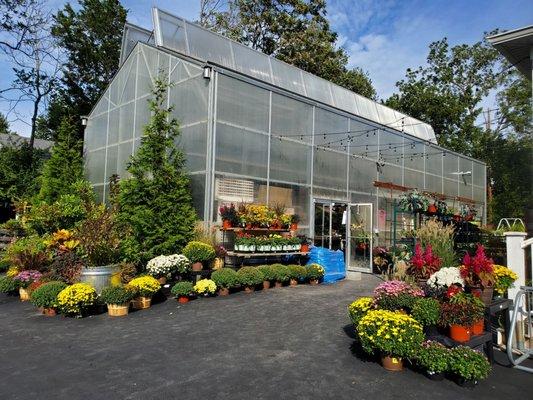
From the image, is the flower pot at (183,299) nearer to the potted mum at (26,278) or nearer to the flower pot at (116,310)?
the flower pot at (116,310)

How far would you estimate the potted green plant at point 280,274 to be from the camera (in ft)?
28.0

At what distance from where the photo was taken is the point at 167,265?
789 cm

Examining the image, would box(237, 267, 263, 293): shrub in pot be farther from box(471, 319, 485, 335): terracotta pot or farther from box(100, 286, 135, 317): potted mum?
box(471, 319, 485, 335): terracotta pot

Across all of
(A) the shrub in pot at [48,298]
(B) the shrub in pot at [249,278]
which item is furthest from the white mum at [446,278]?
(A) the shrub in pot at [48,298]

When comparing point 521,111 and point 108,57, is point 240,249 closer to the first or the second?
point 108,57

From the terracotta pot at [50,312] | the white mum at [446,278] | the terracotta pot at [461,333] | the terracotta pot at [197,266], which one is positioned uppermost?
the white mum at [446,278]

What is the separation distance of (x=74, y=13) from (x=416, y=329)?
917 inches

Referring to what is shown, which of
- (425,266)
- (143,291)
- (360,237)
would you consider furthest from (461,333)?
(360,237)

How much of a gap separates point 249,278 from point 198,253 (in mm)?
1171

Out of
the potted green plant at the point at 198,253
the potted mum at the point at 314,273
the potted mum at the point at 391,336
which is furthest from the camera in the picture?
the potted mum at the point at 314,273

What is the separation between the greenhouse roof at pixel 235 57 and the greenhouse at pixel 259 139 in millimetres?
39

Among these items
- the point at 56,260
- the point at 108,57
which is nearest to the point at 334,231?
the point at 56,260

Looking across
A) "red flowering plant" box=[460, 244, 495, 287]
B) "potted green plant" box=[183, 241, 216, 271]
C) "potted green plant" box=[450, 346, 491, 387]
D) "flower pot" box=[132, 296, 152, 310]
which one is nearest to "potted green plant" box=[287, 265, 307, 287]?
"potted green plant" box=[183, 241, 216, 271]

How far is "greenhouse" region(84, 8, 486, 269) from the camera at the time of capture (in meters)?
9.51
